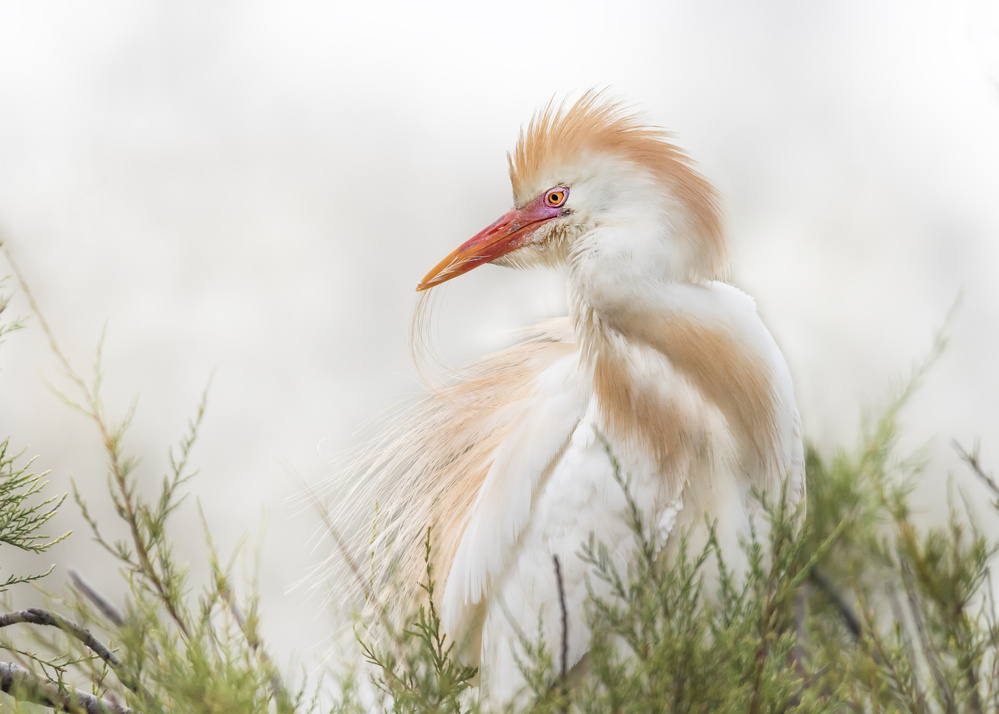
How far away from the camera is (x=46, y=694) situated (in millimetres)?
521

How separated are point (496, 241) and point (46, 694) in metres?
0.79

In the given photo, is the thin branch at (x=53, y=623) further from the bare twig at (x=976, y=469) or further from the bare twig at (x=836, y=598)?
the bare twig at (x=836, y=598)

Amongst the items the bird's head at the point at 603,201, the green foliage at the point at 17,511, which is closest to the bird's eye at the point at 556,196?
the bird's head at the point at 603,201

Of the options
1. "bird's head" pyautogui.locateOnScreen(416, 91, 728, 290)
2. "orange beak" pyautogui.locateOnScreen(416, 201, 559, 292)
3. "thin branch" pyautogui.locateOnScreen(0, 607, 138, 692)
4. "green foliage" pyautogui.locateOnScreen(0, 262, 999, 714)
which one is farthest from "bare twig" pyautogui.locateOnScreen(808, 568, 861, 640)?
"thin branch" pyautogui.locateOnScreen(0, 607, 138, 692)

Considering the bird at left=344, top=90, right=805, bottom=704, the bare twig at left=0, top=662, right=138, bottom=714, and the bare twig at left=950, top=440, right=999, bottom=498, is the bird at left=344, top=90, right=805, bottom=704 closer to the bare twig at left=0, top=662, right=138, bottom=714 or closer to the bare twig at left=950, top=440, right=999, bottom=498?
the bare twig at left=950, top=440, right=999, bottom=498

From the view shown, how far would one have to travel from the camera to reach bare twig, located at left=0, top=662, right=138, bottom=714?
517mm

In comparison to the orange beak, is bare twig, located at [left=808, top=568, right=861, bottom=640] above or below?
below

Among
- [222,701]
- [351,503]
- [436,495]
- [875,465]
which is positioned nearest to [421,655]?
[222,701]

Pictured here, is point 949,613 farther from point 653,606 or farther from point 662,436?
point 662,436

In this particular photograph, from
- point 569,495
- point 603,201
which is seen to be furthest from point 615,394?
point 603,201

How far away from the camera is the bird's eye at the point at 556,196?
1.07 m

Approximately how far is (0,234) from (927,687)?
38.5 inches

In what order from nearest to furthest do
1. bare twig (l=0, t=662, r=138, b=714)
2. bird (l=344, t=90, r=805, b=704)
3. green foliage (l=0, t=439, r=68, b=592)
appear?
1. bare twig (l=0, t=662, r=138, b=714)
2. green foliage (l=0, t=439, r=68, b=592)
3. bird (l=344, t=90, r=805, b=704)

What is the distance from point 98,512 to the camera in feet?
10.4
